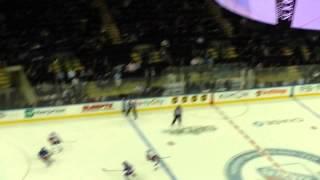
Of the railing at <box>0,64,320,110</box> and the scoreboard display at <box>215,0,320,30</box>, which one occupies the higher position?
the scoreboard display at <box>215,0,320,30</box>

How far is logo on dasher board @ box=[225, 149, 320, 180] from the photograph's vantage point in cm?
1131

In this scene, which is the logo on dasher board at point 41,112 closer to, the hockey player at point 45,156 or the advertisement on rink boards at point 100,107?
the advertisement on rink boards at point 100,107

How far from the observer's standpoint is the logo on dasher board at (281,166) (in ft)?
37.1

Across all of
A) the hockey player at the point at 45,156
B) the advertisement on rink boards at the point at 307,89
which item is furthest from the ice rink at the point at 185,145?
the advertisement on rink boards at the point at 307,89

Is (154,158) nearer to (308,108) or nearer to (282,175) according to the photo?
(282,175)

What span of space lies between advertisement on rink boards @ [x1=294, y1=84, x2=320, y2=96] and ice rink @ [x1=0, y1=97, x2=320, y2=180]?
901 mm

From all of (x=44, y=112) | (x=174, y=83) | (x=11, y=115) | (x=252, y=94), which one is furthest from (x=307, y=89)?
(x=11, y=115)

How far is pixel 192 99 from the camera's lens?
14.7 meters

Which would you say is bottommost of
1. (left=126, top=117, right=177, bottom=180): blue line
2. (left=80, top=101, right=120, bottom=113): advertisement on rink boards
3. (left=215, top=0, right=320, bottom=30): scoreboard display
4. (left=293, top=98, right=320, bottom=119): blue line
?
(left=293, top=98, right=320, bottom=119): blue line

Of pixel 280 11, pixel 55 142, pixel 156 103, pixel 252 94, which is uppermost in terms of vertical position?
pixel 280 11

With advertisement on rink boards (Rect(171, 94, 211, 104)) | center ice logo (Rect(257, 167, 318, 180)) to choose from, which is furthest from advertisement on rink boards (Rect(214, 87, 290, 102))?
center ice logo (Rect(257, 167, 318, 180))

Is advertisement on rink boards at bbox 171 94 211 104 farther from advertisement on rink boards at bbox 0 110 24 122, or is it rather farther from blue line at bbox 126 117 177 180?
advertisement on rink boards at bbox 0 110 24 122

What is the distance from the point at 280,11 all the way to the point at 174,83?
12.9 ft

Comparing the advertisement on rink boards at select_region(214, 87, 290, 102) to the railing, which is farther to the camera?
the advertisement on rink boards at select_region(214, 87, 290, 102)
